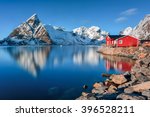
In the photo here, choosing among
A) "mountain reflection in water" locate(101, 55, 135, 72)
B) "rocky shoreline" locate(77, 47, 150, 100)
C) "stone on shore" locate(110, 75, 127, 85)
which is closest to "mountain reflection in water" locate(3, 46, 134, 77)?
"mountain reflection in water" locate(101, 55, 135, 72)

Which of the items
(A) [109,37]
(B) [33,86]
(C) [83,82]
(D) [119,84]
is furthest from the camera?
(A) [109,37]

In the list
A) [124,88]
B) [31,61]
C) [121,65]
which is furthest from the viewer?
[31,61]

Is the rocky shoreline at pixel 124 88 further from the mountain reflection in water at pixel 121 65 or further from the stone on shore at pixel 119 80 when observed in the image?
the mountain reflection in water at pixel 121 65

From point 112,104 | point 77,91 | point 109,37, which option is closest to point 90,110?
point 112,104

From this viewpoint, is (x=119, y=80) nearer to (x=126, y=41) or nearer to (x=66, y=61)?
(x=66, y=61)

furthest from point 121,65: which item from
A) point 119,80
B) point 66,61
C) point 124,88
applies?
point 124,88

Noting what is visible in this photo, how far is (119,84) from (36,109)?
13.2 m

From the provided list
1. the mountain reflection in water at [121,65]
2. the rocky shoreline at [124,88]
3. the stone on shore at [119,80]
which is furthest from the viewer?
the mountain reflection in water at [121,65]

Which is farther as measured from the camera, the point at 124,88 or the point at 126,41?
the point at 126,41

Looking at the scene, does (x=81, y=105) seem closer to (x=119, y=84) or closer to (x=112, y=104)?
(x=112, y=104)

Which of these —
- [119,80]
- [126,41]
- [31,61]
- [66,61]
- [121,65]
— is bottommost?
[121,65]

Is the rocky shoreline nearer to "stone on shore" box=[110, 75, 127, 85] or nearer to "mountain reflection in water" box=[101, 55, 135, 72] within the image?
"stone on shore" box=[110, 75, 127, 85]

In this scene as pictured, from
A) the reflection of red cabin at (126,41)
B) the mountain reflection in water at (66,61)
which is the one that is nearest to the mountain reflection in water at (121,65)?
the mountain reflection in water at (66,61)

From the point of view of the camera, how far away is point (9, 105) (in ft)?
33.9
